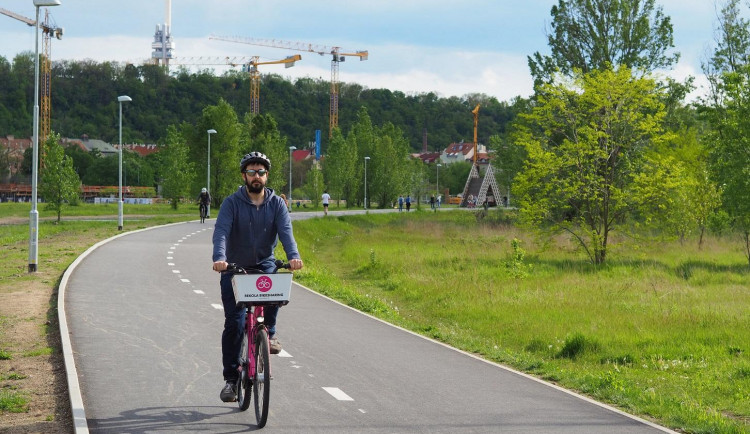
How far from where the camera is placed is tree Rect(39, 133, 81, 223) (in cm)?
4444

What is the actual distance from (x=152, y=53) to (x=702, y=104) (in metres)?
165

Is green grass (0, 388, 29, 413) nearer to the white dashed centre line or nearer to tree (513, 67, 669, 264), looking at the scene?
the white dashed centre line

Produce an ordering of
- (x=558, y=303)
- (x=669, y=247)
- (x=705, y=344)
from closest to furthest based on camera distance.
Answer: (x=705, y=344) → (x=558, y=303) → (x=669, y=247)

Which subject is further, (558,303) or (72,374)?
(558,303)

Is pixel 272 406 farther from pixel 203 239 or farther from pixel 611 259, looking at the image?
pixel 203 239

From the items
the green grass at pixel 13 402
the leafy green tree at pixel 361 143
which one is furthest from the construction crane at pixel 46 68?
the green grass at pixel 13 402

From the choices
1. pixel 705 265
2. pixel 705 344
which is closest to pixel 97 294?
pixel 705 344

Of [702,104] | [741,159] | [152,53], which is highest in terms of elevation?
[152,53]

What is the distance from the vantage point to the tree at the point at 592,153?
89.7 feet

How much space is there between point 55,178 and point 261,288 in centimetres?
4104

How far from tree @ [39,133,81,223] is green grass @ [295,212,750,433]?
18.4 meters

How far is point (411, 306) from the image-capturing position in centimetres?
1889

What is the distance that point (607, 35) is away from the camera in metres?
42.7

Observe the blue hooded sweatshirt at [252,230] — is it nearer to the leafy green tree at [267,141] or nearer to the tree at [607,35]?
the tree at [607,35]
